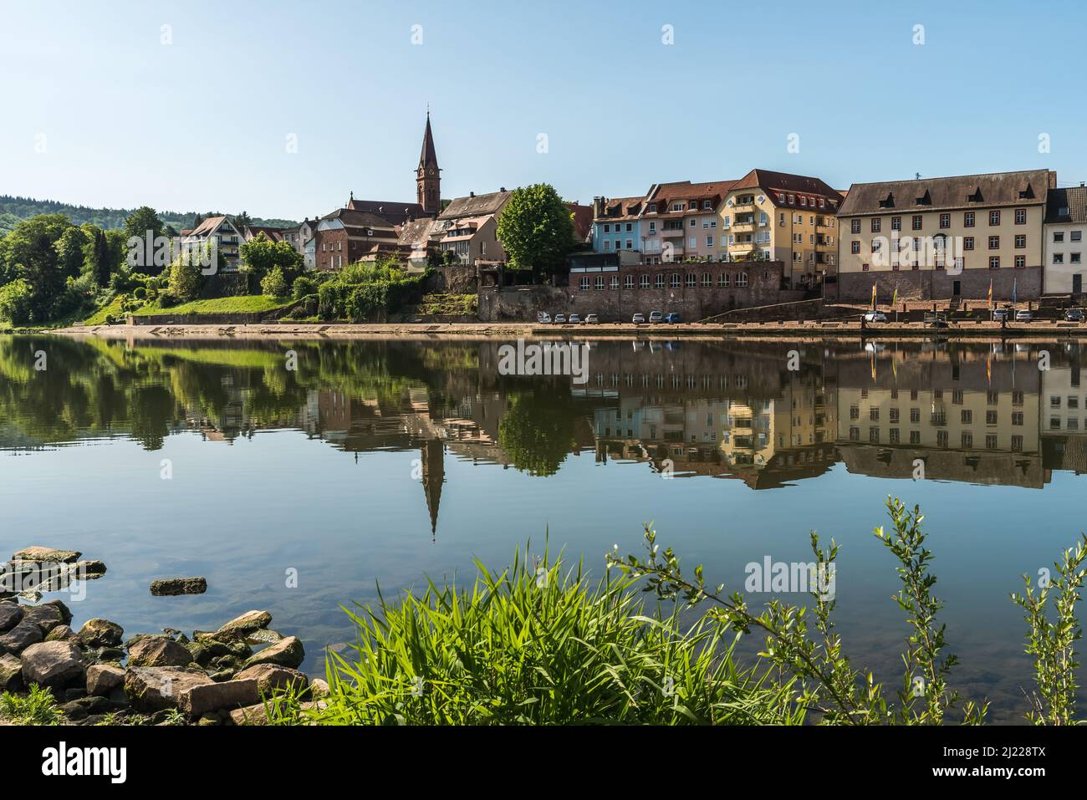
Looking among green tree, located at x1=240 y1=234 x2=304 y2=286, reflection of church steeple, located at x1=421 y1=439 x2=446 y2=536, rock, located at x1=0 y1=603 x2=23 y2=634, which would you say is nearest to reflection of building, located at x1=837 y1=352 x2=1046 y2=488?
reflection of church steeple, located at x1=421 y1=439 x2=446 y2=536

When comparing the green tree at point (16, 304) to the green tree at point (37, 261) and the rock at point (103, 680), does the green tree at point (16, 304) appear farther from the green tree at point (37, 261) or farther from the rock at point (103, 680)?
the rock at point (103, 680)

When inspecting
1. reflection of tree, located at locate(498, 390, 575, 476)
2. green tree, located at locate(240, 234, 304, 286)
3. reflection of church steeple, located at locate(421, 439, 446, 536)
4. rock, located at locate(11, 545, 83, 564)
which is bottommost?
rock, located at locate(11, 545, 83, 564)

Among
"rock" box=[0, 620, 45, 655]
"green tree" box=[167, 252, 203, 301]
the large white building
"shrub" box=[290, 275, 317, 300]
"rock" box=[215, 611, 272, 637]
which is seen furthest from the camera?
"green tree" box=[167, 252, 203, 301]

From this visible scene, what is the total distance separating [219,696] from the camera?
11.7 m

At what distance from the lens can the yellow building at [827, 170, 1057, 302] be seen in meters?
96.9

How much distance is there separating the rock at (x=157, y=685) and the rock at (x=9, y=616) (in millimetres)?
3607

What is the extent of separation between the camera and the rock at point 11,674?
12609 mm

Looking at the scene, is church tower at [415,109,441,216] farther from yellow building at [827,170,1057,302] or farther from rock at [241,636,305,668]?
rock at [241,636,305,668]

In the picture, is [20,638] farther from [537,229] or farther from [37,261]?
A: [37,261]

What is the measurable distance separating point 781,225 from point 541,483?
95.9 meters

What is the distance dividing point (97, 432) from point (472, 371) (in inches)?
1180

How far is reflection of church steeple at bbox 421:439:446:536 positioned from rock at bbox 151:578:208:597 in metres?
4.77
